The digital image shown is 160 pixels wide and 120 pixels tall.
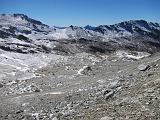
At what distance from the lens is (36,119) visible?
84.8ft

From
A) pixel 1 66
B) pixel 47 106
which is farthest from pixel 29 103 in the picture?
pixel 1 66

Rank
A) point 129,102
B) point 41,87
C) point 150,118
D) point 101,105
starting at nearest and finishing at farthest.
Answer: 1. point 150,118
2. point 129,102
3. point 101,105
4. point 41,87

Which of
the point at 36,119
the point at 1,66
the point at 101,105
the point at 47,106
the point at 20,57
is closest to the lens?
the point at 101,105

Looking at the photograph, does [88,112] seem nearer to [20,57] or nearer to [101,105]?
[101,105]

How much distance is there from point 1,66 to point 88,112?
5794cm

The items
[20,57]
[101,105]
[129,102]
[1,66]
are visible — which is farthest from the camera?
[20,57]

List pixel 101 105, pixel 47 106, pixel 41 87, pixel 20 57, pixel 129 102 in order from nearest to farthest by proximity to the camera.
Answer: pixel 129 102, pixel 101 105, pixel 47 106, pixel 41 87, pixel 20 57

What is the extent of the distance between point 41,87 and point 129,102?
1037 inches

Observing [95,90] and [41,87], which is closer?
[95,90]

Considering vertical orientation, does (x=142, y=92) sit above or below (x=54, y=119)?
above

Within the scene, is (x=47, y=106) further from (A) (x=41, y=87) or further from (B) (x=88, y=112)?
(A) (x=41, y=87)

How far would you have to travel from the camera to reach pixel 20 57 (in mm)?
99625

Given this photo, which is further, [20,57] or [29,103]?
[20,57]

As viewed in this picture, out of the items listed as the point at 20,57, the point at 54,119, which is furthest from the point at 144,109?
the point at 20,57
